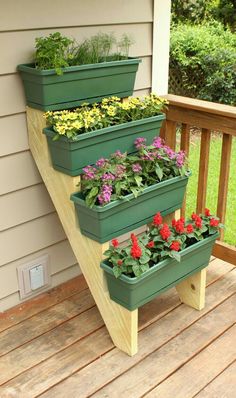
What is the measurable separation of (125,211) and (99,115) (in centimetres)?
41

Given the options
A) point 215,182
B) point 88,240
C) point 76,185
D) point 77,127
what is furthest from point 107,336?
point 215,182

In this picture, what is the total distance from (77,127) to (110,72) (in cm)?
38

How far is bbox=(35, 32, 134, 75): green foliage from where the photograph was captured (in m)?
1.97

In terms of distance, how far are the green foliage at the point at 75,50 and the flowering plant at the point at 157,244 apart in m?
0.74

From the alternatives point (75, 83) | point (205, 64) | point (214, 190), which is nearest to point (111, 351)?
point (75, 83)

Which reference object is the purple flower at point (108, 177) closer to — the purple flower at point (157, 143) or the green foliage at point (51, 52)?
the purple flower at point (157, 143)

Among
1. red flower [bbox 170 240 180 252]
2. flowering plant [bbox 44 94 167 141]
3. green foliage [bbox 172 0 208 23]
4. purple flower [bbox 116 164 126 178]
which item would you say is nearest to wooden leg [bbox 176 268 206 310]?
red flower [bbox 170 240 180 252]

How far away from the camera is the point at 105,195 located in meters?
1.91

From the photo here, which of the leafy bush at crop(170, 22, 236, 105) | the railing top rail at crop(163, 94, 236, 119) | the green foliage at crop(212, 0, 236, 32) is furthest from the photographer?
the green foliage at crop(212, 0, 236, 32)

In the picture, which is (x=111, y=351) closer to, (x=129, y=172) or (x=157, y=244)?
(x=157, y=244)

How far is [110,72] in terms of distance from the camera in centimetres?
216

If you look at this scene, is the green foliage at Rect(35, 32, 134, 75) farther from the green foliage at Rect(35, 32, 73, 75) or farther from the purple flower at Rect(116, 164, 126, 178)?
the purple flower at Rect(116, 164, 126, 178)

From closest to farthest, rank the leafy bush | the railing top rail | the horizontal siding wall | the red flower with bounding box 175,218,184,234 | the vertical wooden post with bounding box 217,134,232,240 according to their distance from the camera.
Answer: the horizontal siding wall < the red flower with bounding box 175,218,184,234 < the railing top rail < the vertical wooden post with bounding box 217,134,232,240 < the leafy bush

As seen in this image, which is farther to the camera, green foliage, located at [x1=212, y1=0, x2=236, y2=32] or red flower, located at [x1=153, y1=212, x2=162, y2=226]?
green foliage, located at [x1=212, y1=0, x2=236, y2=32]
